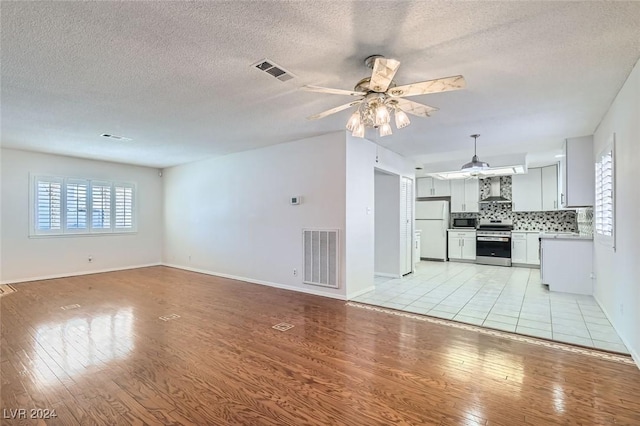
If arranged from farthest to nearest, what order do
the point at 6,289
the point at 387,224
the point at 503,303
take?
the point at 387,224
the point at 6,289
the point at 503,303

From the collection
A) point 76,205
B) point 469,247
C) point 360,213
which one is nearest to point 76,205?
point 76,205

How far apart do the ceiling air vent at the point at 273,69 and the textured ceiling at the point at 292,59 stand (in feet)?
0.26

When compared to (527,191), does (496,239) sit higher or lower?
lower

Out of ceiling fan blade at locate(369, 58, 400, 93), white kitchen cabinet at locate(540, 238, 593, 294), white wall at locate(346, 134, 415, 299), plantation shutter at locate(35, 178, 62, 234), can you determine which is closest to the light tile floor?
white kitchen cabinet at locate(540, 238, 593, 294)

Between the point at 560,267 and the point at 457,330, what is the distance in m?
2.98

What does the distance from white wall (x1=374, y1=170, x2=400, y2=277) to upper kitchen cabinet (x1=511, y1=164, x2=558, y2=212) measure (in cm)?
380

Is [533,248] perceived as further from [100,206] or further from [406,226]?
[100,206]

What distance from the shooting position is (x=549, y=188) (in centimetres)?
748

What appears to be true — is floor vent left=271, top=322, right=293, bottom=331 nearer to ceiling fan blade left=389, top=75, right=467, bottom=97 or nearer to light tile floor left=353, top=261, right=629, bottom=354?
light tile floor left=353, top=261, right=629, bottom=354

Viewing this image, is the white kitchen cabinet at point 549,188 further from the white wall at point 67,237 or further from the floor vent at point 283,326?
the white wall at point 67,237

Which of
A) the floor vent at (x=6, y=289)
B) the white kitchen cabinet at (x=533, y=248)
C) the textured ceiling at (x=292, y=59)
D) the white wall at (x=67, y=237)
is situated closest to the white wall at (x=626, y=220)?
the textured ceiling at (x=292, y=59)

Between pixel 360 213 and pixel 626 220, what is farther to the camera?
pixel 360 213

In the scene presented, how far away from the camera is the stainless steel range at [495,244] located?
7.76m

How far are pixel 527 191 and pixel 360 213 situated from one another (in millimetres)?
5361
